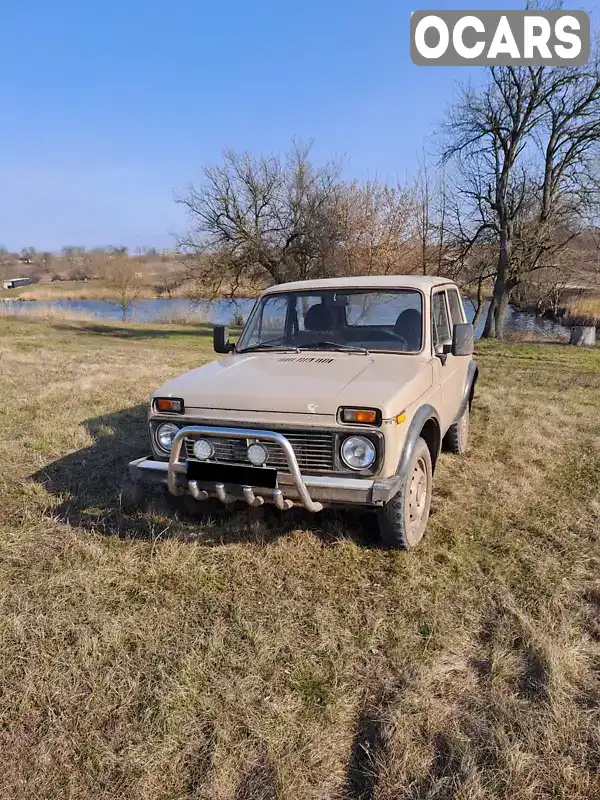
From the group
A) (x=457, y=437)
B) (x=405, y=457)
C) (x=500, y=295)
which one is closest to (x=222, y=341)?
(x=405, y=457)

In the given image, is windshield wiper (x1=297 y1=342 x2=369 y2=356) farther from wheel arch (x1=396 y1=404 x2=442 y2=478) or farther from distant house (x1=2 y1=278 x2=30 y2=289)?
distant house (x1=2 y1=278 x2=30 y2=289)

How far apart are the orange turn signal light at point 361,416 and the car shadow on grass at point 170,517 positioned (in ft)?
3.71

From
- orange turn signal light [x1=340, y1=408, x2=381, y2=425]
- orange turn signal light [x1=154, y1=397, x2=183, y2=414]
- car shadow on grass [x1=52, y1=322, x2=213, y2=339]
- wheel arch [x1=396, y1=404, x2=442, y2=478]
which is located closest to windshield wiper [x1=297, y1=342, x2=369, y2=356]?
wheel arch [x1=396, y1=404, x2=442, y2=478]

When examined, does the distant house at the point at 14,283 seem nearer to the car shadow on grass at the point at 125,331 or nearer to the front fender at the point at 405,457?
the car shadow on grass at the point at 125,331

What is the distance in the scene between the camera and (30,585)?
318cm

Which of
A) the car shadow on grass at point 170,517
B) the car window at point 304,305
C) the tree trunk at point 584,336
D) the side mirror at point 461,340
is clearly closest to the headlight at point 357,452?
the car shadow on grass at point 170,517

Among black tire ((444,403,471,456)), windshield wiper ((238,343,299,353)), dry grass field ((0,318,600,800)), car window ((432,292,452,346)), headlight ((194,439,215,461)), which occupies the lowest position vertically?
dry grass field ((0,318,600,800))

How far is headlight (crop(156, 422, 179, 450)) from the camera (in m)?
3.49

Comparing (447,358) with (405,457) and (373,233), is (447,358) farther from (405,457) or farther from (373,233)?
(373,233)

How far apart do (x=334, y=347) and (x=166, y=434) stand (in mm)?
1483

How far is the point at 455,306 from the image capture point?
534cm

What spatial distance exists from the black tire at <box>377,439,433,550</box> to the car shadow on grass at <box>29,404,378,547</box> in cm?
27

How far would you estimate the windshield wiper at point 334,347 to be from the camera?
405cm

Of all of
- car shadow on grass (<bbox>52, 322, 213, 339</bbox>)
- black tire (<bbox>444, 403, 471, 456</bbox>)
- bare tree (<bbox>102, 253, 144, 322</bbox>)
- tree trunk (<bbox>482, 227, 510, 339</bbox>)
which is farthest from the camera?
bare tree (<bbox>102, 253, 144, 322</bbox>)
